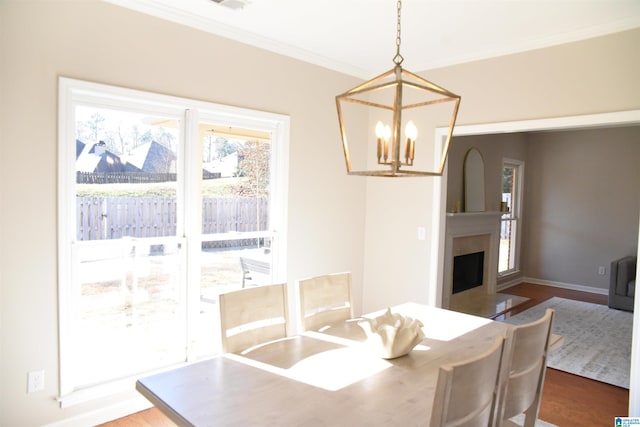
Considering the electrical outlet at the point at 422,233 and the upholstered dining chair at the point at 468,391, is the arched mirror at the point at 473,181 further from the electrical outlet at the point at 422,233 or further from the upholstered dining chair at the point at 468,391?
the upholstered dining chair at the point at 468,391

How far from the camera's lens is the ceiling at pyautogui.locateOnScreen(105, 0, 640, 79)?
8.95 feet

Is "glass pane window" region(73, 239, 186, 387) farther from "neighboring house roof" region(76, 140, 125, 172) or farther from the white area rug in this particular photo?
the white area rug

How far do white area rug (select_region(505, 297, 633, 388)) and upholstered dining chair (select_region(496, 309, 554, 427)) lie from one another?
2339 millimetres

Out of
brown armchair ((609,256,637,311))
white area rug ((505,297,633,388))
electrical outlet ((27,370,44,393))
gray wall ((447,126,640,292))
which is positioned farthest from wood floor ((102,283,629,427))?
gray wall ((447,126,640,292))

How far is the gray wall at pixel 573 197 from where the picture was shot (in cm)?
646

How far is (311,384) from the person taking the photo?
63.1 inches

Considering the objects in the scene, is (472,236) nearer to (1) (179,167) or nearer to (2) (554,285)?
(2) (554,285)

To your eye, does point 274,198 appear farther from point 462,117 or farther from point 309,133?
point 462,117

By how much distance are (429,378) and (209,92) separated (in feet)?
8.02

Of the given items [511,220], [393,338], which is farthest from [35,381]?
[511,220]

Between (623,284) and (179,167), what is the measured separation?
5.69m

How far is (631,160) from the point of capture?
644 cm

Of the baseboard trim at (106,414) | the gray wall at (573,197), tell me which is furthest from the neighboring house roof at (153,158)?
the gray wall at (573,197)

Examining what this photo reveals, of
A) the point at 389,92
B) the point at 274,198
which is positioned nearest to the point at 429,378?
the point at 274,198
